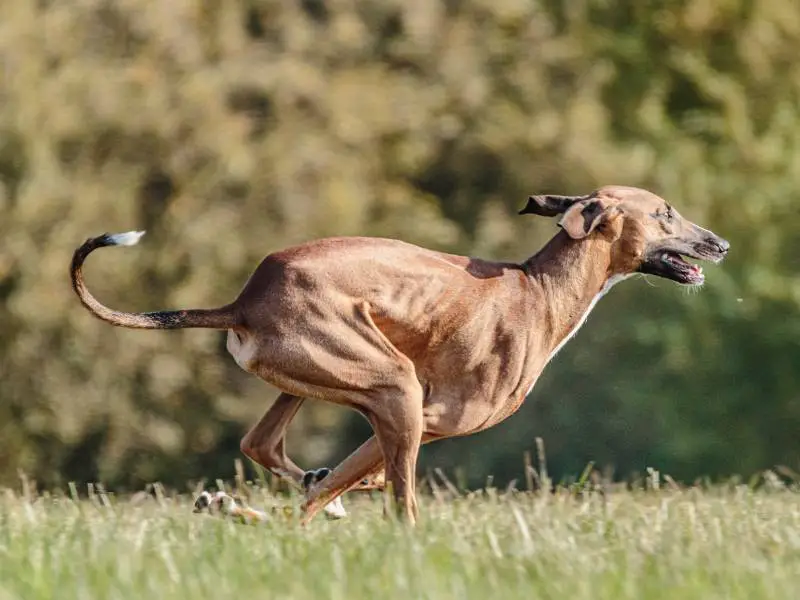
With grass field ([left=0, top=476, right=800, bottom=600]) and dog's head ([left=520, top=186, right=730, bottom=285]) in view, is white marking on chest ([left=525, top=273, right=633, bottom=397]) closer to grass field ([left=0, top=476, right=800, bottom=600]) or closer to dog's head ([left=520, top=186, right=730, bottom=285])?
dog's head ([left=520, top=186, right=730, bottom=285])

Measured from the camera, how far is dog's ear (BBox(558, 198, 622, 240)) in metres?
8.16

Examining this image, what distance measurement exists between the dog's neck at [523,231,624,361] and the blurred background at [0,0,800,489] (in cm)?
918

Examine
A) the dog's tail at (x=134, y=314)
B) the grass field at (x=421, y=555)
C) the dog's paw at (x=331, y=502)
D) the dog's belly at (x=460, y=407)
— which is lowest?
the dog's paw at (x=331, y=502)

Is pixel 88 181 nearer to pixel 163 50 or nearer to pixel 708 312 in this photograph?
pixel 163 50

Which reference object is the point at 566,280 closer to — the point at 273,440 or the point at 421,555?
the point at 273,440

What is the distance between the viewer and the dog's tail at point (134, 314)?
24.4ft

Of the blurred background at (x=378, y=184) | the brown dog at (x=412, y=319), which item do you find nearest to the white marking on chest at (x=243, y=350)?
the brown dog at (x=412, y=319)

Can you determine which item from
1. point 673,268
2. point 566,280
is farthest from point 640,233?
point 566,280

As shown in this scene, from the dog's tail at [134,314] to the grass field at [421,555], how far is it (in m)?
0.84

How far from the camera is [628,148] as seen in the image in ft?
60.8

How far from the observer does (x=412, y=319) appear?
7609 millimetres

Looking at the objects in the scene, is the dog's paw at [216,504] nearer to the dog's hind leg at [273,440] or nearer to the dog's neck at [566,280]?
the dog's hind leg at [273,440]

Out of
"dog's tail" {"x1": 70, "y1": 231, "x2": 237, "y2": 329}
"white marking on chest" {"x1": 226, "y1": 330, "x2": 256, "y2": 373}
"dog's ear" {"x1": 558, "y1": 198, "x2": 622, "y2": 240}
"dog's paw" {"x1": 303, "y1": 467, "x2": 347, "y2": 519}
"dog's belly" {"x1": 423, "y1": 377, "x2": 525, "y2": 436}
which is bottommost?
"dog's paw" {"x1": 303, "y1": 467, "x2": 347, "y2": 519}

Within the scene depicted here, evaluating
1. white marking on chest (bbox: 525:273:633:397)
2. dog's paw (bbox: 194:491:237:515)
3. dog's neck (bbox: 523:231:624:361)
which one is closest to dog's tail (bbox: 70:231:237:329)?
dog's paw (bbox: 194:491:237:515)
